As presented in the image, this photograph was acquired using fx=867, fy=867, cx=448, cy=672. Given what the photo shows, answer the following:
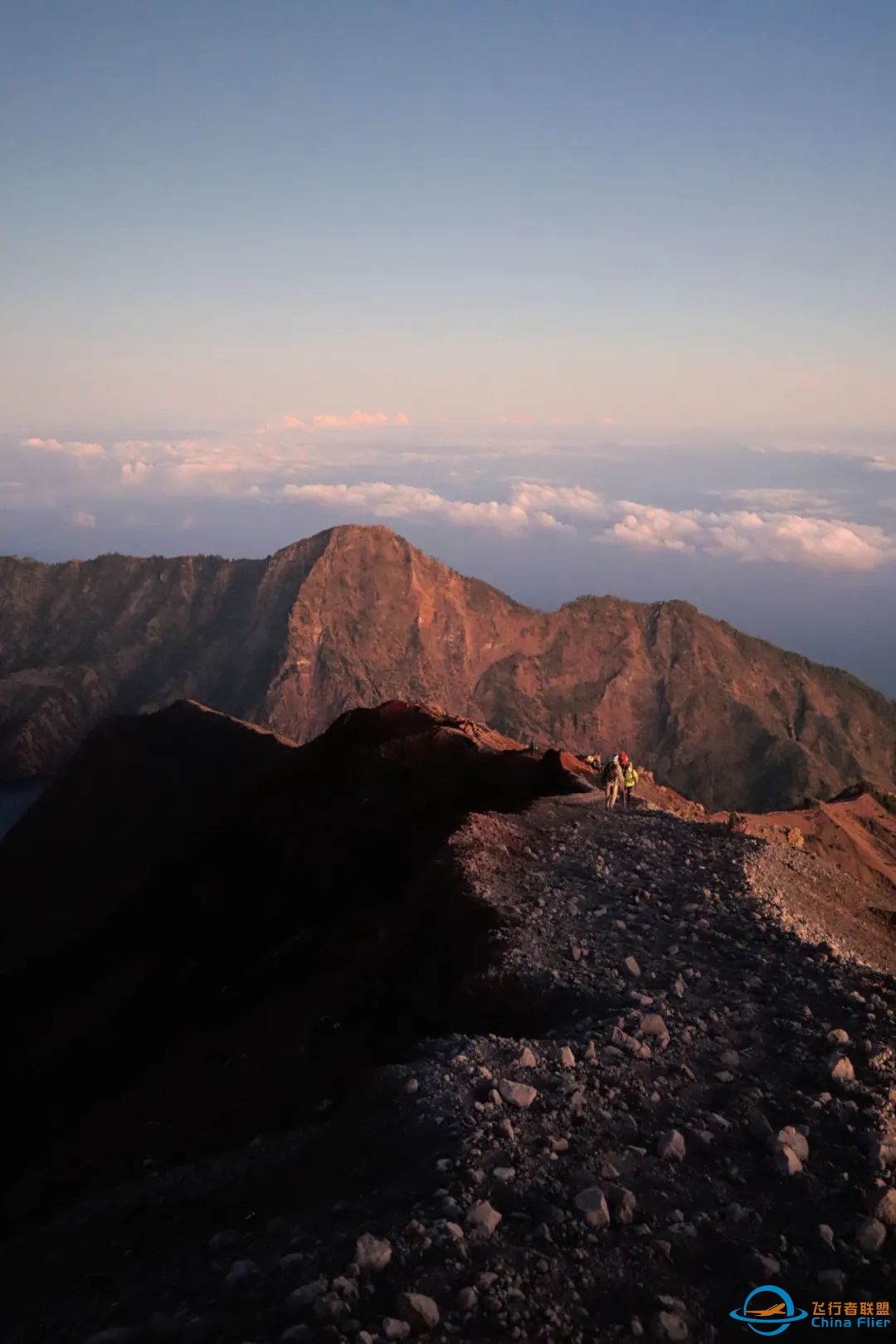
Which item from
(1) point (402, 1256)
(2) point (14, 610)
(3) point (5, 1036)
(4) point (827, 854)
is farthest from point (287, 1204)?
(2) point (14, 610)

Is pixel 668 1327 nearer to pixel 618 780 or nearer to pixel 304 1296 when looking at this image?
pixel 304 1296

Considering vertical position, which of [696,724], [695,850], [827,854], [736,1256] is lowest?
[696,724]

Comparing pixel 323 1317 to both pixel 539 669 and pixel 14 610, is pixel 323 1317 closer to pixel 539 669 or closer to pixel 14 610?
pixel 539 669

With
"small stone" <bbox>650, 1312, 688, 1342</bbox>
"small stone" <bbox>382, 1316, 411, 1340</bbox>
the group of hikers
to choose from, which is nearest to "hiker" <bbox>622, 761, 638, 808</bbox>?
the group of hikers

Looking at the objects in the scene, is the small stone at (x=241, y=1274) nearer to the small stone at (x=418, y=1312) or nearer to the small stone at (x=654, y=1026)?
the small stone at (x=418, y=1312)

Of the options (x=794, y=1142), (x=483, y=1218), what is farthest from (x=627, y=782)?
(x=483, y=1218)

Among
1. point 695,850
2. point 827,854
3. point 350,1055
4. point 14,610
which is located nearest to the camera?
point 350,1055

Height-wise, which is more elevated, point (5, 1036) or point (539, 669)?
point (5, 1036)
